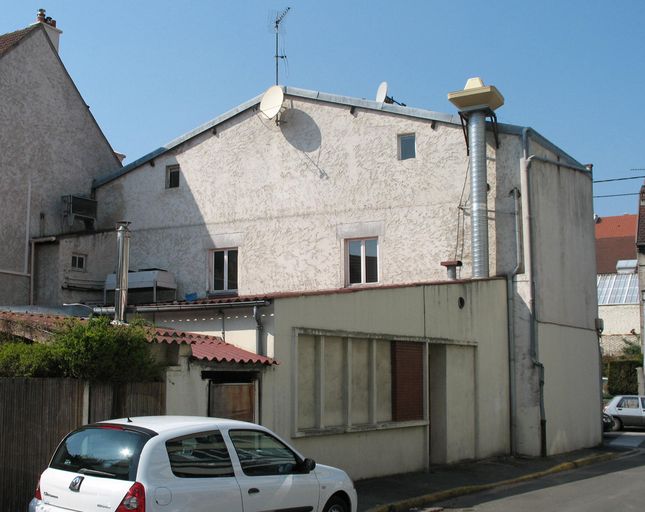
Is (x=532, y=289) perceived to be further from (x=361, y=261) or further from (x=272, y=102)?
(x=272, y=102)

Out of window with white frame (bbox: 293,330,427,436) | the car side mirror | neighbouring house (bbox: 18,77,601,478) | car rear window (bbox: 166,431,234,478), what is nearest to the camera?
car rear window (bbox: 166,431,234,478)

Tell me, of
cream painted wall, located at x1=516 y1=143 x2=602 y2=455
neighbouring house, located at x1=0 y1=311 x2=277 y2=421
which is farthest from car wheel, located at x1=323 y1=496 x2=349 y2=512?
cream painted wall, located at x1=516 y1=143 x2=602 y2=455

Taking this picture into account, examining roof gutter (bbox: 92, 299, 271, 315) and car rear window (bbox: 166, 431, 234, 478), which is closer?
car rear window (bbox: 166, 431, 234, 478)

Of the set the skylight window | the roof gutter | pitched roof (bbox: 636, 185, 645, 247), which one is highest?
pitched roof (bbox: 636, 185, 645, 247)

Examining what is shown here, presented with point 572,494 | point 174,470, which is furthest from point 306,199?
point 174,470

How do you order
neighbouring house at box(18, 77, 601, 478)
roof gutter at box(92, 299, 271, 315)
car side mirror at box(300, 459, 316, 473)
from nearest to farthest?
1. car side mirror at box(300, 459, 316, 473)
2. roof gutter at box(92, 299, 271, 315)
3. neighbouring house at box(18, 77, 601, 478)

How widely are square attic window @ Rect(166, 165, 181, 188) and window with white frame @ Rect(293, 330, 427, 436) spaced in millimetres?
9276

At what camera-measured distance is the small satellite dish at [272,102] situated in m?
19.6

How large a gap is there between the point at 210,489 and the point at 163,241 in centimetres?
1460

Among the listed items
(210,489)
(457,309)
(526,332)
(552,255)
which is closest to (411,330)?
(457,309)

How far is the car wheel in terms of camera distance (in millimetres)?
8625

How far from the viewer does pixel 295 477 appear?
819 centimetres

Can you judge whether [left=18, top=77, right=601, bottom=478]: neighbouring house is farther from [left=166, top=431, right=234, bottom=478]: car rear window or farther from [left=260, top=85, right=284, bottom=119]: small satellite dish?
[left=166, top=431, right=234, bottom=478]: car rear window

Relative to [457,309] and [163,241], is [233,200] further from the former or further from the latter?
[457,309]
